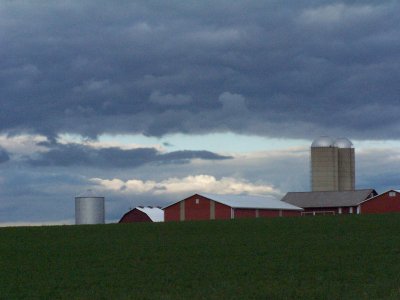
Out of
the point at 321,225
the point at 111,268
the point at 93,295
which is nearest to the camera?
the point at 93,295

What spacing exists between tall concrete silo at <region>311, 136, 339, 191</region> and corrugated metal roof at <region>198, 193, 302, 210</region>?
1406cm

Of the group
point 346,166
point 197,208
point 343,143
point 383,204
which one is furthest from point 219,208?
point 343,143

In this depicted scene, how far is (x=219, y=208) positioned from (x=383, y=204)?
2007cm

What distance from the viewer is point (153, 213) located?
9075cm

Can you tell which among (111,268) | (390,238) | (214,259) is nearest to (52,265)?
(111,268)

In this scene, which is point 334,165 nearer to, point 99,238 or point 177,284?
point 99,238

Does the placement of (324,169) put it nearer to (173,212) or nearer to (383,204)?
(383,204)

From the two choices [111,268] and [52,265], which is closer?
[111,268]

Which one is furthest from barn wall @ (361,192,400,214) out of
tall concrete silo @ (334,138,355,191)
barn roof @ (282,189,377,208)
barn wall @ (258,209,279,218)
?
tall concrete silo @ (334,138,355,191)

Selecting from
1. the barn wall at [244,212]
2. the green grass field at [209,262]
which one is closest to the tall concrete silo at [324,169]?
the barn wall at [244,212]

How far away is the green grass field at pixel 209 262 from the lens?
22516mm

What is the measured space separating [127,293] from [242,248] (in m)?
12.6

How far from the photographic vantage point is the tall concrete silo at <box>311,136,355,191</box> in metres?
99.1

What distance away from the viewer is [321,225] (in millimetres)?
46844
